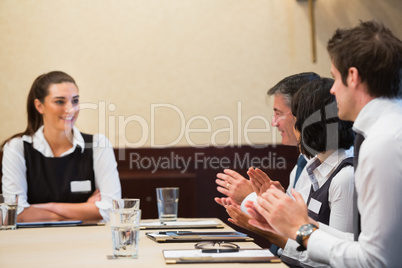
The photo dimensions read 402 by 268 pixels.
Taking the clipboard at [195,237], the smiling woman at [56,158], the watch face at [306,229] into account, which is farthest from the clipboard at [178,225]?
the watch face at [306,229]

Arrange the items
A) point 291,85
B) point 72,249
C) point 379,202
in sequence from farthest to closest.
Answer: point 291,85 → point 72,249 → point 379,202

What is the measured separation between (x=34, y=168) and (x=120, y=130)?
3.82ft

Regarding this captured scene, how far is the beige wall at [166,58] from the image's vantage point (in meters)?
4.54

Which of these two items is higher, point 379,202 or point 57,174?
point 379,202

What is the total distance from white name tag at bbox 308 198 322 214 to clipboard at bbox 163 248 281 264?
1.53 feet

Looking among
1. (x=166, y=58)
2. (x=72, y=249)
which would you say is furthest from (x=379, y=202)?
(x=166, y=58)

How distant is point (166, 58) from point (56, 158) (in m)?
1.47

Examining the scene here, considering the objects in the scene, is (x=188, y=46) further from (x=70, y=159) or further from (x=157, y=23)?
(x=70, y=159)

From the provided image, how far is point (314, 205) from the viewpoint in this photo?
212cm

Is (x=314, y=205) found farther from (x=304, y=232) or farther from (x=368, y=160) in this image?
(x=368, y=160)

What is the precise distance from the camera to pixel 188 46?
4.62 m

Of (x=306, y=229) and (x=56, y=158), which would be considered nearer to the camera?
(x=306, y=229)

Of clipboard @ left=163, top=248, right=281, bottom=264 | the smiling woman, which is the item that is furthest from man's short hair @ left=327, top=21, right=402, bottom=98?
the smiling woman

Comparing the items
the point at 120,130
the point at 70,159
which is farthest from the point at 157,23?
the point at 70,159
